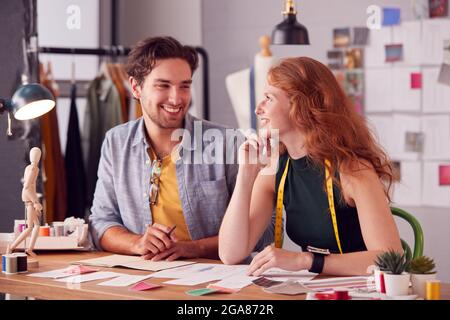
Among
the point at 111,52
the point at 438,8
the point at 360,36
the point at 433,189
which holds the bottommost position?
the point at 433,189

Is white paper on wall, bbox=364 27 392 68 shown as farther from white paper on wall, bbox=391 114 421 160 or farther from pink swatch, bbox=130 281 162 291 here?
pink swatch, bbox=130 281 162 291

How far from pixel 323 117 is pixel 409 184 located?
6.00ft

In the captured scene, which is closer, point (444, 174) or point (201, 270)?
point (201, 270)

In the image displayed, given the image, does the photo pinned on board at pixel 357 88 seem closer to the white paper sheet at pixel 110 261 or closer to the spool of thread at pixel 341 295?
the white paper sheet at pixel 110 261

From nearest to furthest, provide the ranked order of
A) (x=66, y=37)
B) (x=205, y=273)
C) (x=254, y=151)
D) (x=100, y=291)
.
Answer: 1. (x=100, y=291)
2. (x=205, y=273)
3. (x=254, y=151)
4. (x=66, y=37)

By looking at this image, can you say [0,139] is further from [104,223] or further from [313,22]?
[313,22]

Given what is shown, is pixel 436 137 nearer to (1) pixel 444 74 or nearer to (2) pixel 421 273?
(1) pixel 444 74

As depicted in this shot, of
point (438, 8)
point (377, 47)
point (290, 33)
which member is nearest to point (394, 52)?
point (377, 47)

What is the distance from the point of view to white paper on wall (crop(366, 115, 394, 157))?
14.3ft

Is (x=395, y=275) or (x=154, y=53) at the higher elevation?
(x=154, y=53)

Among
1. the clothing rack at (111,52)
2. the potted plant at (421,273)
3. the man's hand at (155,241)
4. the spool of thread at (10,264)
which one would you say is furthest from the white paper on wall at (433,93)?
the spool of thread at (10,264)

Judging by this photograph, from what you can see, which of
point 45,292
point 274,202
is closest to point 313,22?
point 274,202

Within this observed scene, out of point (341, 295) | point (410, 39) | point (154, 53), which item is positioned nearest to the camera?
point (341, 295)

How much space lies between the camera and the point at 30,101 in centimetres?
252
